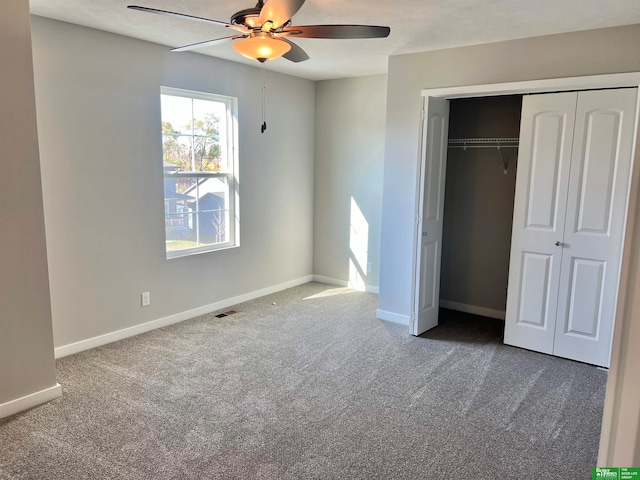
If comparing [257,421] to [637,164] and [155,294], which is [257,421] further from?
[637,164]

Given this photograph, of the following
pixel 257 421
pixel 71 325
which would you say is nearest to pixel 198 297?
pixel 71 325

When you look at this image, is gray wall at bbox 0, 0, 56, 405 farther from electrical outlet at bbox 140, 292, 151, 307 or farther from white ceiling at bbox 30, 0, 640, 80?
electrical outlet at bbox 140, 292, 151, 307

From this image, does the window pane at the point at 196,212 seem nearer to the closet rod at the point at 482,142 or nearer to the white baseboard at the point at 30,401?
the white baseboard at the point at 30,401

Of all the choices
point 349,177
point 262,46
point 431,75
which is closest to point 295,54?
point 262,46

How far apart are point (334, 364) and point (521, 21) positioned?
2.75m

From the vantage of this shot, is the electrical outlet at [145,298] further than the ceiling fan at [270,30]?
Yes

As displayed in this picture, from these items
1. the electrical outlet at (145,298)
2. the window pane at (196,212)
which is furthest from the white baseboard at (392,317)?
the electrical outlet at (145,298)

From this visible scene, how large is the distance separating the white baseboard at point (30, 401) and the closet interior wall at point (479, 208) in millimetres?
3741

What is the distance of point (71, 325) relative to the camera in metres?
3.63

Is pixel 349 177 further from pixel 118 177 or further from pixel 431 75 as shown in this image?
pixel 118 177

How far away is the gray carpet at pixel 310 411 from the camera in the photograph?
2.36 meters

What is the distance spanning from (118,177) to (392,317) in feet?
9.11

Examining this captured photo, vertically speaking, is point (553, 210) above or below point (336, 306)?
above

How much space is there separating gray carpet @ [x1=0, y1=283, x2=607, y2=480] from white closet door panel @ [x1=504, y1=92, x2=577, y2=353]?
0.26 meters
